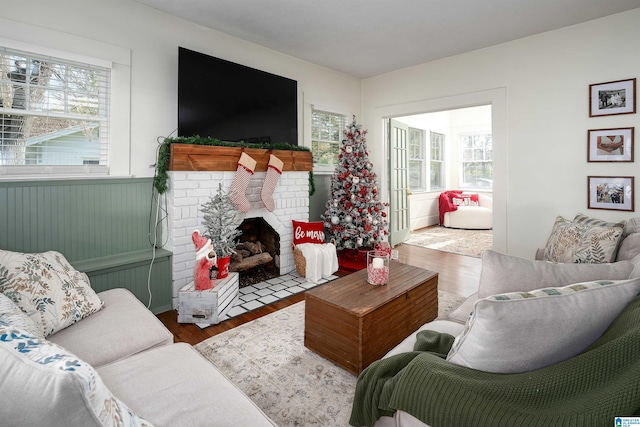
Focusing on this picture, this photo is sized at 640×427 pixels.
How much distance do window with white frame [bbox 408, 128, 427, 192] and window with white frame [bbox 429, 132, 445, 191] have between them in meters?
0.32

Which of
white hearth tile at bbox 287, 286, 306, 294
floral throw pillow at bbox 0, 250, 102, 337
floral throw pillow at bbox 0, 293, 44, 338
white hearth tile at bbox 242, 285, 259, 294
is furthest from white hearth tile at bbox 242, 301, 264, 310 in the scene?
floral throw pillow at bbox 0, 293, 44, 338

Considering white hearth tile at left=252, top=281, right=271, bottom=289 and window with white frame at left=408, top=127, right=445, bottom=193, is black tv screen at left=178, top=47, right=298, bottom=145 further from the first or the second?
window with white frame at left=408, top=127, right=445, bottom=193

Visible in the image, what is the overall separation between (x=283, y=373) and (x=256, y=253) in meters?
2.06

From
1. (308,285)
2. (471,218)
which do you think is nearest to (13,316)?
(308,285)

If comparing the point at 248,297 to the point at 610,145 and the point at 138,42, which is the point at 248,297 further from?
the point at 610,145

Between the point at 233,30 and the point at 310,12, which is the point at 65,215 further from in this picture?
the point at 310,12

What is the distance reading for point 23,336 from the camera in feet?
2.42

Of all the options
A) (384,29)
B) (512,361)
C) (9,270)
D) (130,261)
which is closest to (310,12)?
(384,29)

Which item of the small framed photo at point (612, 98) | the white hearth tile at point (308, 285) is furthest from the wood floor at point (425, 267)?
the small framed photo at point (612, 98)

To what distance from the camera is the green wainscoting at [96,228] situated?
240 centimetres

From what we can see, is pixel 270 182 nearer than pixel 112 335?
No

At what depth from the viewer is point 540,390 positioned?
85 cm

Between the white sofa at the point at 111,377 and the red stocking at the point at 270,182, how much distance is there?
5.78ft

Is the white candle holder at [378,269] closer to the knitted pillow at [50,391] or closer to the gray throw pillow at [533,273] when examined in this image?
the gray throw pillow at [533,273]
